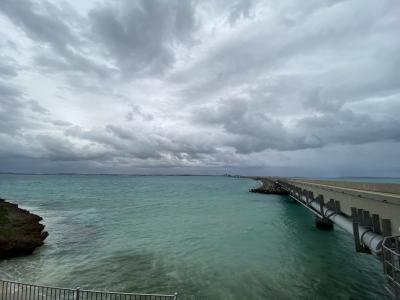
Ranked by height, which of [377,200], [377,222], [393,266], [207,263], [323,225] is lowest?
[207,263]

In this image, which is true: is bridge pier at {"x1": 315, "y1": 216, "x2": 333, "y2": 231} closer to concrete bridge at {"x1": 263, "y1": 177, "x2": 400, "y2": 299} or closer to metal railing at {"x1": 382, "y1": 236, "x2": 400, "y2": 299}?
concrete bridge at {"x1": 263, "y1": 177, "x2": 400, "y2": 299}

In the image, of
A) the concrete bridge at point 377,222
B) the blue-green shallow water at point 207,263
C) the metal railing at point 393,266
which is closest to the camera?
the metal railing at point 393,266

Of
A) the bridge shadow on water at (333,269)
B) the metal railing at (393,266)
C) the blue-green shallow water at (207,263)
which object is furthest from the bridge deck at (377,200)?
the blue-green shallow water at (207,263)

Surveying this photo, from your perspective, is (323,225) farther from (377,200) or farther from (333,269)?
(377,200)

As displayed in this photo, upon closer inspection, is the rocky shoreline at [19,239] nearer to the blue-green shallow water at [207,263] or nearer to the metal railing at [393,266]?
the blue-green shallow water at [207,263]

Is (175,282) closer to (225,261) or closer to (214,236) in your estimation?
(225,261)

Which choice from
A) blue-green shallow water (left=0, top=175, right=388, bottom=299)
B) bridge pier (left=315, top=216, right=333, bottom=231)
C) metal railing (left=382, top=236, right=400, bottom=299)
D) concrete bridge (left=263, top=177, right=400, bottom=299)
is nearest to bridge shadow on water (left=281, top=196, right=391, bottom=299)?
blue-green shallow water (left=0, top=175, right=388, bottom=299)

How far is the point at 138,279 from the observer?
15.1 metres

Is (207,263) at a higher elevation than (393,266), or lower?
lower

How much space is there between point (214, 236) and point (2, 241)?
1799 cm

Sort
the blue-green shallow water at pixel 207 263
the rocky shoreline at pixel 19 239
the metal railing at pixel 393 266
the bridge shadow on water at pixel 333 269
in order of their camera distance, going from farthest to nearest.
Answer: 1. the rocky shoreline at pixel 19 239
2. the blue-green shallow water at pixel 207 263
3. the bridge shadow on water at pixel 333 269
4. the metal railing at pixel 393 266

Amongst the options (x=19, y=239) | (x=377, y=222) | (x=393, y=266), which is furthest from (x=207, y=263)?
(x=19, y=239)

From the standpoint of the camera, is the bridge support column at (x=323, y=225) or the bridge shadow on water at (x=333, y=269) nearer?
the bridge shadow on water at (x=333, y=269)

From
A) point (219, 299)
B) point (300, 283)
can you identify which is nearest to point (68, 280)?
point (219, 299)
